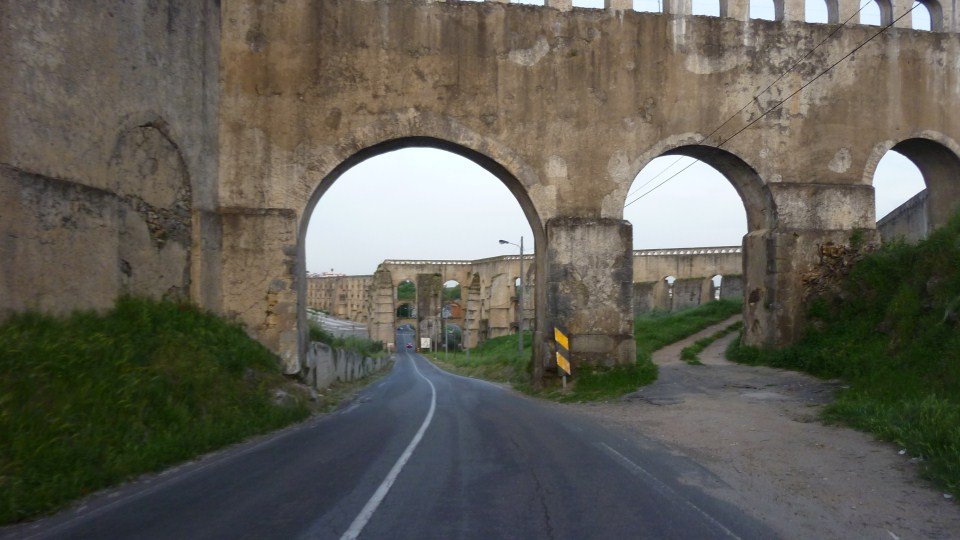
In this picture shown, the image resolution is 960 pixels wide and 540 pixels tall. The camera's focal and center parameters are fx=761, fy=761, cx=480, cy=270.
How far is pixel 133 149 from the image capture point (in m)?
11.3

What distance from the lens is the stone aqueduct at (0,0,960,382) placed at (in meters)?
13.9

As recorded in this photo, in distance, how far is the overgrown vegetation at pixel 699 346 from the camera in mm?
19620

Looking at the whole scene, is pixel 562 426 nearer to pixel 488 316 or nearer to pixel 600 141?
pixel 600 141

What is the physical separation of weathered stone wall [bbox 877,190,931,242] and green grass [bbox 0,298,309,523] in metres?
18.1

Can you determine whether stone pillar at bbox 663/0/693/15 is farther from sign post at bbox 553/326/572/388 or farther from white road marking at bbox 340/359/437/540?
white road marking at bbox 340/359/437/540

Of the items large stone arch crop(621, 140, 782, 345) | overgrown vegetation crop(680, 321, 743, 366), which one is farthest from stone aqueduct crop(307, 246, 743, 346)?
large stone arch crop(621, 140, 782, 345)

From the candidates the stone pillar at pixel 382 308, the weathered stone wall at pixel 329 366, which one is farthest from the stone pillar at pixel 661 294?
the stone pillar at pixel 382 308

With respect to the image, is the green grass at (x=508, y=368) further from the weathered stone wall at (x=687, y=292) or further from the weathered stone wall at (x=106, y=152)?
the weathered stone wall at (x=687, y=292)

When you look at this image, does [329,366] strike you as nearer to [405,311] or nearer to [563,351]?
[563,351]

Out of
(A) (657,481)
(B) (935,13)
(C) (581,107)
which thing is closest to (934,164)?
(B) (935,13)

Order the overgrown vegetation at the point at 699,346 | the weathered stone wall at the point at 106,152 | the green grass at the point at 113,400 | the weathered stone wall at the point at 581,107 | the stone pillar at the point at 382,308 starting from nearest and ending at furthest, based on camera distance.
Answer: the green grass at the point at 113,400, the weathered stone wall at the point at 106,152, the weathered stone wall at the point at 581,107, the overgrown vegetation at the point at 699,346, the stone pillar at the point at 382,308

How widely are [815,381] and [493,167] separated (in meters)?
7.29

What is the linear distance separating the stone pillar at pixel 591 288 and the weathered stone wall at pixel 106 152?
21.1 ft

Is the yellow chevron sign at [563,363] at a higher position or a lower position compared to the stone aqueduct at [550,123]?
lower
